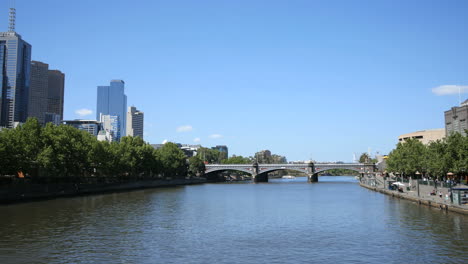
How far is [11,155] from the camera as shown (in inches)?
2586

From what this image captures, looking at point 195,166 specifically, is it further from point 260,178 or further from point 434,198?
point 434,198

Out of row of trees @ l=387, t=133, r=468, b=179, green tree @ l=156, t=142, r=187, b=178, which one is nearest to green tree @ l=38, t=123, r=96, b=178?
green tree @ l=156, t=142, r=187, b=178

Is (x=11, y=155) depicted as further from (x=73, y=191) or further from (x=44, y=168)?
(x=73, y=191)

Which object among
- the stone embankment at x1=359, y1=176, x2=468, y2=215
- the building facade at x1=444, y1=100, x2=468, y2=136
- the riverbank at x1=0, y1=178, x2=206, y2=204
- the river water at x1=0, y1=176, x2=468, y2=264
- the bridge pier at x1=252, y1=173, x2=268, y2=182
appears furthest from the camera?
the bridge pier at x1=252, y1=173, x2=268, y2=182

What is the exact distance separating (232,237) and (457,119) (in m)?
78.7

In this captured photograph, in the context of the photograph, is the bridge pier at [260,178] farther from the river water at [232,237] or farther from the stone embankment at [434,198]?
the river water at [232,237]

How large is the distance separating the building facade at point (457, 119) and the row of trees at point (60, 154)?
74.6 metres

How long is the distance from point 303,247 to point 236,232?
8.12 meters

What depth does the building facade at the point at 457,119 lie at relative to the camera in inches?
3565

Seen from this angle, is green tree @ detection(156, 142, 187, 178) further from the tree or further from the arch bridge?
the arch bridge

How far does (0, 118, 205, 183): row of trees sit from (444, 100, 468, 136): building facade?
74616mm

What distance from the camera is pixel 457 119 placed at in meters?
95.6

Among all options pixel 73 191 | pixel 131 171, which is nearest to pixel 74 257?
pixel 73 191

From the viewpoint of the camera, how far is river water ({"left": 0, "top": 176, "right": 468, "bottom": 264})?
27.0 metres
